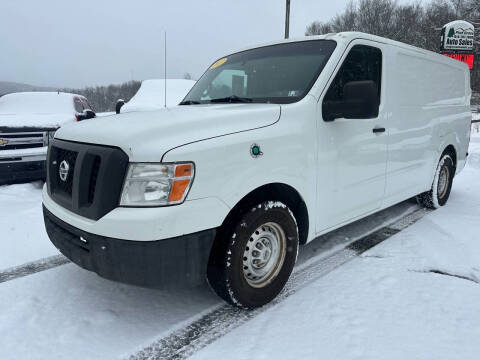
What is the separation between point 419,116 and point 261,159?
8.82 ft

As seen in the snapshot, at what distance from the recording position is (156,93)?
16734 mm

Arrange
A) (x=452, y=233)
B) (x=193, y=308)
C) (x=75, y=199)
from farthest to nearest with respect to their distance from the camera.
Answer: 1. (x=452, y=233)
2. (x=193, y=308)
3. (x=75, y=199)

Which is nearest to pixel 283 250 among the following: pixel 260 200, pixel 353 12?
pixel 260 200

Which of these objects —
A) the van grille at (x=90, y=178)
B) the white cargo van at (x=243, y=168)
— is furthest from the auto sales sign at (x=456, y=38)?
the van grille at (x=90, y=178)

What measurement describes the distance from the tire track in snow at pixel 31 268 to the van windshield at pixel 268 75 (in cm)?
197

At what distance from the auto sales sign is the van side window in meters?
10.9

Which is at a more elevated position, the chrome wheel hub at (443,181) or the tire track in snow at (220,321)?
the chrome wheel hub at (443,181)

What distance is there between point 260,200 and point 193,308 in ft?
3.08

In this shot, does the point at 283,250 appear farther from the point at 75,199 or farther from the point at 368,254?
the point at 75,199

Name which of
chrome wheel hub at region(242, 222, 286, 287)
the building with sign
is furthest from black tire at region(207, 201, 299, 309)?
the building with sign

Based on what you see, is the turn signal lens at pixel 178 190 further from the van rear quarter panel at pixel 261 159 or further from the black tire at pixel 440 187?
the black tire at pixel 440 187

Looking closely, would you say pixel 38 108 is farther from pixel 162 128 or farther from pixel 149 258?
pixel 149 258

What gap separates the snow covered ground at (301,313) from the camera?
2.20 m

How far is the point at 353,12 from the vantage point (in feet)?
147
